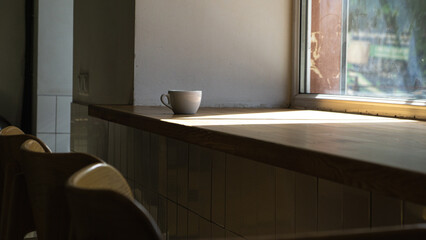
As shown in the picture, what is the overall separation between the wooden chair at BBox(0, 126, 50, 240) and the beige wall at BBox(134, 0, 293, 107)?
82cm

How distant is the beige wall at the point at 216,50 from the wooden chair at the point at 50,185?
1.09 metres

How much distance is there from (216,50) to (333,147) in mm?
1267

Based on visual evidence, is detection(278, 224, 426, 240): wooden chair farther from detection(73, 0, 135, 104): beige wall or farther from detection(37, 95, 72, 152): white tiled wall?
detection(37, 95, 72, 152): white tiled wall

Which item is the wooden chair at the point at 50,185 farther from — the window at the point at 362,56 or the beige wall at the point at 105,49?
the beige wall at the point at 105,49

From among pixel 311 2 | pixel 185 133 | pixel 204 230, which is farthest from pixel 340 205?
pixel 311 2

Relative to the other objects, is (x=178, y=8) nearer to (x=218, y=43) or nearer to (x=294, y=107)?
(x=218, y=43)

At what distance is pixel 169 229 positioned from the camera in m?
1.75

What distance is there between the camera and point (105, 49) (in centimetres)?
230

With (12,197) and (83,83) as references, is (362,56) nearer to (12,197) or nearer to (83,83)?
(12,197)

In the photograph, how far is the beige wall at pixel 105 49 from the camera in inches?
80.0

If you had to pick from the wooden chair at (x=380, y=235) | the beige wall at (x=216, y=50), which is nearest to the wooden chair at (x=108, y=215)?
the wooden chair at (x=380, y=235)

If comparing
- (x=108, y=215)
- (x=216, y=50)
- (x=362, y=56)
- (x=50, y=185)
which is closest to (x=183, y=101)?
(x=216, y=50)

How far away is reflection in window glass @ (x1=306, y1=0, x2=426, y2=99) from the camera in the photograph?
162 centimetres

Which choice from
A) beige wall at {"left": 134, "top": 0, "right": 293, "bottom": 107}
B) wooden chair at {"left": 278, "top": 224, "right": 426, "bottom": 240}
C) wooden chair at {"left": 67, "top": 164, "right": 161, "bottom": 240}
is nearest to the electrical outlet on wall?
beige wall at {"left": 134, "top": 0, "right": 293, "bottom": 107}
